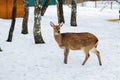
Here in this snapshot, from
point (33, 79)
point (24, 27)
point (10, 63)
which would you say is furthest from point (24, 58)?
point (24, 27)

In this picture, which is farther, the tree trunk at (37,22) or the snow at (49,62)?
the tree trunk at (37,22)

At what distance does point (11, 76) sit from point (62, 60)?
2870 millimetres

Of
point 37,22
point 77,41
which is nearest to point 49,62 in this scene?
point 77,41

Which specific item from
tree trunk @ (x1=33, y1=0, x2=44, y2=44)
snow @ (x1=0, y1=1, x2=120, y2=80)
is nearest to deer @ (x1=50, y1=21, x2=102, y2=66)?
snow @ (x1=0, y1=1, x2=120, y2=80)

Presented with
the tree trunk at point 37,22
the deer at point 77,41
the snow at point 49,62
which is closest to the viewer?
the snow at point 49,62

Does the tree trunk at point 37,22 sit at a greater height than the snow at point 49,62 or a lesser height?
greater

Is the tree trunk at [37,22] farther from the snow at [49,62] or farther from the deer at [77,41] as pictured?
the deer at [77,41]

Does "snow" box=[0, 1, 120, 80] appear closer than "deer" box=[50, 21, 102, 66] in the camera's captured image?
Yes

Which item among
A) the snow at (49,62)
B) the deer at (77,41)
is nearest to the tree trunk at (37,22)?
the snow at (49,62)

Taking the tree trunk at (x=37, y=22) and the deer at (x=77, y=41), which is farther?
the tree trunk at (x=37, y=22)

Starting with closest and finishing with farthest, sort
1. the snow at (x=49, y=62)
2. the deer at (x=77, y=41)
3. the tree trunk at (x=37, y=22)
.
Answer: the snow at (x=49, y=62) < the deer at (x=77, y=41) < the tree trunk at (x=37, y=22)

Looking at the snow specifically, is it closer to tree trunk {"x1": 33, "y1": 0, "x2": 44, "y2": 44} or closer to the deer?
tree trunk {"x1": 33, "y1": 0, "x2": 44, "y2": 44}

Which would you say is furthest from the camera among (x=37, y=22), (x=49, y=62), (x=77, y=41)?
(x=37, y=22)

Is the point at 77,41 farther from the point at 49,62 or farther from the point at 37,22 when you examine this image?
the point at 37,22
